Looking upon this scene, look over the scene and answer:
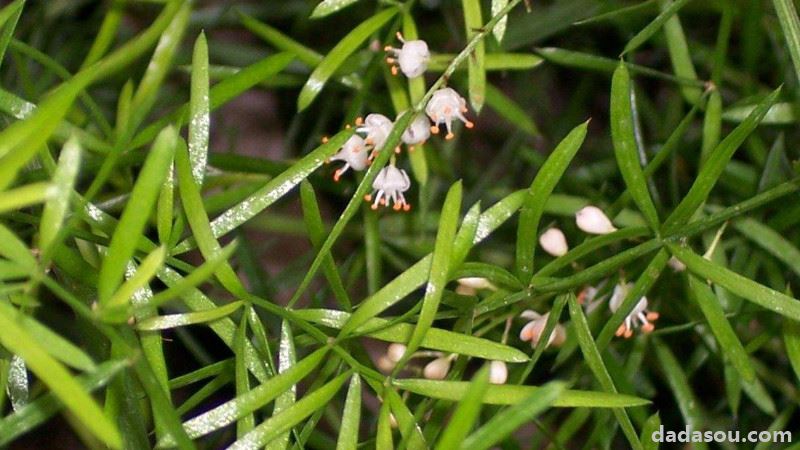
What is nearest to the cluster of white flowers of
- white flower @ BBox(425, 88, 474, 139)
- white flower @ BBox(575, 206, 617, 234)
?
white flower @ BBox(425, 88, 474, 139)

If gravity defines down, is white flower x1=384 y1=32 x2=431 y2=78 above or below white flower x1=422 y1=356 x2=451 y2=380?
above

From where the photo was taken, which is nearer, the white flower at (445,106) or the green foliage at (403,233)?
the green foliage at (403,233)

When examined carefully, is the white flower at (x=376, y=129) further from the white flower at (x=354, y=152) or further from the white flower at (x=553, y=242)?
the white flower at (x=553, y=242)

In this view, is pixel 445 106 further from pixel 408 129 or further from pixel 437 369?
pixel 437 369

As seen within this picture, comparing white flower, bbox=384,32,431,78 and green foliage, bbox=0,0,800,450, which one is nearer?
green foliage, bbox=0,0,800,450

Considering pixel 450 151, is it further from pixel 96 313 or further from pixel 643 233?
pixel 96 313

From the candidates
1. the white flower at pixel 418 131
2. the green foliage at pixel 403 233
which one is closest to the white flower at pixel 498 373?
the green foliage at pixel 403 233

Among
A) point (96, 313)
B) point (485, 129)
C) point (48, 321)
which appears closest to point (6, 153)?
point (96, 313)

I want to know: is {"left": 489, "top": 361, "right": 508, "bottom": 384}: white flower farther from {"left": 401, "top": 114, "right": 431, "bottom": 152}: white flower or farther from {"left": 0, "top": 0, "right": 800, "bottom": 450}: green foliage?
{"left": 401, "top": 114, "right": 431, "bottom": 152}: white flower
